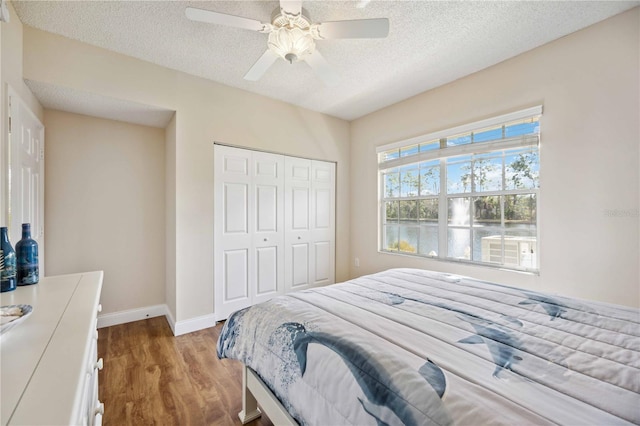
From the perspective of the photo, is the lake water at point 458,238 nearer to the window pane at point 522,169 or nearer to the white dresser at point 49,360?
the window pane at point 522,169

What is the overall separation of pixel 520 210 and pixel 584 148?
0.67m

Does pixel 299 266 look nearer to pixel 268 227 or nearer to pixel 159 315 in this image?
pixel 268 227

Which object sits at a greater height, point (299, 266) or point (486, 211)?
point (486, 211)

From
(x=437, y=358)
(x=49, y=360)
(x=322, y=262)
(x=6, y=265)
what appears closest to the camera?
(x=49, y=360)

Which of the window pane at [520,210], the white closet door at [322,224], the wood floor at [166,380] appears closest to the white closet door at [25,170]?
the wood floor at [166,380]

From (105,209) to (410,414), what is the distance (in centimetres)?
336

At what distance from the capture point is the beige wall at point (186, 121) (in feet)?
7.21

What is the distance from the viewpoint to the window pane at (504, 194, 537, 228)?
8.13ft

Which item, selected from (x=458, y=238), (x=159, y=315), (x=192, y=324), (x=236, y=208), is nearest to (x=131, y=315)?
(x=159, y=315)

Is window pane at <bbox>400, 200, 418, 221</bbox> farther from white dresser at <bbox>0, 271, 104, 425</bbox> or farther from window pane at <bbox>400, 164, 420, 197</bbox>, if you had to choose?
white dresser at <bbox>0, 271, 104, 425</bbox>

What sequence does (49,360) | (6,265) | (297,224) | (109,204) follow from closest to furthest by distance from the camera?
(49,360)
(6,265)
(109,204)
(297,224)

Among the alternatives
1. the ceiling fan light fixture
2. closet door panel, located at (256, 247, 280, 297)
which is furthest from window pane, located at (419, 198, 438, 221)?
the ceiling fan light fixture

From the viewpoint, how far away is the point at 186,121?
108 inches

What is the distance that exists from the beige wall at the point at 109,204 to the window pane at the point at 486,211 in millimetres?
3532
